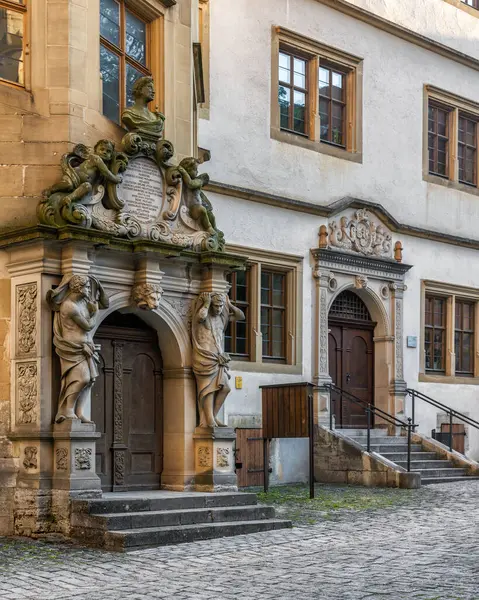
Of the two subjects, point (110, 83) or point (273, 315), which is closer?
point (110, 83)

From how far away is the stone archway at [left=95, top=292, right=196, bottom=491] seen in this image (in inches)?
559

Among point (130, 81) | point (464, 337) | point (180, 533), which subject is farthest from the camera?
point (464, 337)

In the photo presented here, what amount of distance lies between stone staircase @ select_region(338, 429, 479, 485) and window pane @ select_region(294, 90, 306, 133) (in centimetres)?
574

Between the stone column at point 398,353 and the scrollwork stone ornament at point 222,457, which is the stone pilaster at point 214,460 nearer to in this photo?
the scrollwork stone ornament at point 222,457

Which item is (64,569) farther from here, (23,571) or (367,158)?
(367,158)

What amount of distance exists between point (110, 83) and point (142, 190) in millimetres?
1508

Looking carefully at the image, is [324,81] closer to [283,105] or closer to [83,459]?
[283,105]

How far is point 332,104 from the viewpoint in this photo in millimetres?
22281

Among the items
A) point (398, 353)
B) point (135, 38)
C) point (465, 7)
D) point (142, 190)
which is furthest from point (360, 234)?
point (142, 190)

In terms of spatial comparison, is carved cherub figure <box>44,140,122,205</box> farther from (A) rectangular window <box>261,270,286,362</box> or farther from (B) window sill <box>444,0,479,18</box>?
(B) window sill <box>444,0,479,18</box>

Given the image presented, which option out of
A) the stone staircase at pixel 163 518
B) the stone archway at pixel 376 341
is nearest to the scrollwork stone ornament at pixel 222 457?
the stone staircase at pixel 163 518

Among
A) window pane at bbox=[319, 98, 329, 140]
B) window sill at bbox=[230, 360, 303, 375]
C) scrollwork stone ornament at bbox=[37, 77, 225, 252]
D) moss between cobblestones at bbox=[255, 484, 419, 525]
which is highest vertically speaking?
window pane at bbox=[319, 98, 329, 140]

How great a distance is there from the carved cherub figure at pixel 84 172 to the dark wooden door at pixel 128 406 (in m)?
1.91

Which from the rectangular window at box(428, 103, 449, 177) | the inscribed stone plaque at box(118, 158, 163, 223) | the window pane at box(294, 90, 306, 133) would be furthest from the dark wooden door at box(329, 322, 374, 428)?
the inscribed stone plaque at box(118, 158, 163, 223)
